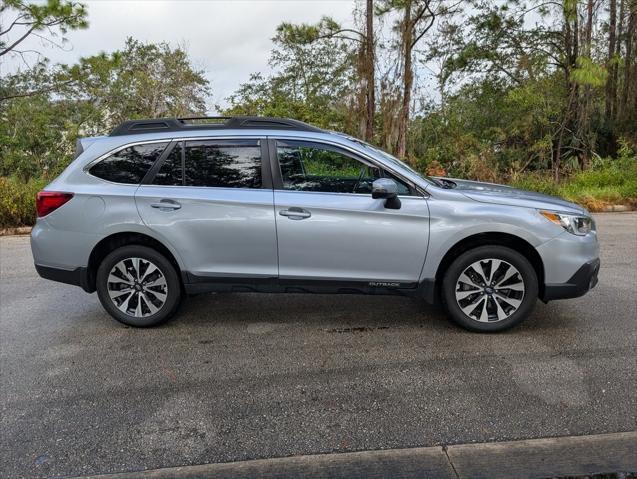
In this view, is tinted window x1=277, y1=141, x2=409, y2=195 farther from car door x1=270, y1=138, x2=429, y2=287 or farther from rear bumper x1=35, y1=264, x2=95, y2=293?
rear bumper x1=35, y1=264, x2=95, y2=293

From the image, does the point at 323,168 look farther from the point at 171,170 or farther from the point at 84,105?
the point at 84,105

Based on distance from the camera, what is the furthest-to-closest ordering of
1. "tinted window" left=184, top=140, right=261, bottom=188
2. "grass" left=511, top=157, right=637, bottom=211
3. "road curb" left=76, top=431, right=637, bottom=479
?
"grass" left=511, top=157, right=637, bottom=211 → "tinted window" left=184, top=140, right=261, bottom=188 → "road curb" left=76, top=431, right=637, bottom=479

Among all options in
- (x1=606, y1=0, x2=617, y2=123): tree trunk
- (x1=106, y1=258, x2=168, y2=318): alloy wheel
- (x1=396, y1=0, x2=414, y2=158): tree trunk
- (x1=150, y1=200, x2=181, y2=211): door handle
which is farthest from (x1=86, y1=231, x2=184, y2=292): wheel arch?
(x1=606, y1=0, x2=617, y2=123): tree trunk

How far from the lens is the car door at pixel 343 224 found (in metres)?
4.08

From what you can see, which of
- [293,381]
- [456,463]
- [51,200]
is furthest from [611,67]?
[456,463]

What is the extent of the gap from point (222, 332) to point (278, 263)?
0.80 metres

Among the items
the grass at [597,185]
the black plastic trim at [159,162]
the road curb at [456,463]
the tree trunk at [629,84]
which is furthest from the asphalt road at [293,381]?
the tree trunk at [629,84]

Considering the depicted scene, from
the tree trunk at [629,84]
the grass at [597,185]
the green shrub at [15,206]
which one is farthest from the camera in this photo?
the tree trunk at [629,84]

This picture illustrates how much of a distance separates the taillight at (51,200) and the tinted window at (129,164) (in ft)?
1.03

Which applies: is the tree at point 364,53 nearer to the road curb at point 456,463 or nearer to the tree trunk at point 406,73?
the tree trunk at point 406,73

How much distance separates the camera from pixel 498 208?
4.03 metres

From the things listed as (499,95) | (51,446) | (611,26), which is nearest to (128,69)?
(499,95)

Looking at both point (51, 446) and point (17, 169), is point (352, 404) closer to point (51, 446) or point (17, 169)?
point (51, 446)

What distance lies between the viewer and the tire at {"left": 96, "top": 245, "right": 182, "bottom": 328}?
172 inches
